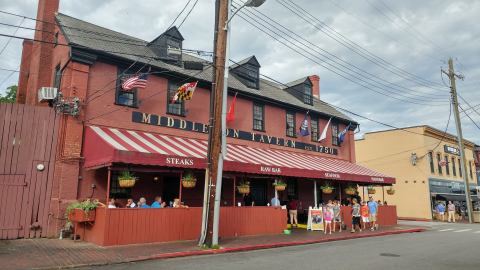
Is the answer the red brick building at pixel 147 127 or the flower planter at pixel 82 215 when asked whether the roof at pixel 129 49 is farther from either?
the flower planter at pixel 82 215

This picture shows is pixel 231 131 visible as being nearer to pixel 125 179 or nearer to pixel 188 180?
A: pixel 188 180

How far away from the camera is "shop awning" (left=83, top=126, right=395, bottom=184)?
43.5 ft

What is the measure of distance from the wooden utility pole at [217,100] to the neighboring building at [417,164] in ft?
86.0

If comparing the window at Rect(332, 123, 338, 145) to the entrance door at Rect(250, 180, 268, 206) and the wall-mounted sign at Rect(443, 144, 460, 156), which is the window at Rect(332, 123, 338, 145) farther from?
the wall-mounted sign at Rect(443, 144, 460, 156)

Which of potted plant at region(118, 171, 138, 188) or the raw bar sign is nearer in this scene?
potted plant at region(118, 171, 138, 188)

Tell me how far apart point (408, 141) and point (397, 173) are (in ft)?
10.4

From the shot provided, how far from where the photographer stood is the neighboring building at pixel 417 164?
35031 mm

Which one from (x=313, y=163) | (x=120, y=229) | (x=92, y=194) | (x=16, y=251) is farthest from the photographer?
(x=313, y=163)

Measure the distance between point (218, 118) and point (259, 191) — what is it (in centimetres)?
935

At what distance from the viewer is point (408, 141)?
36.6m

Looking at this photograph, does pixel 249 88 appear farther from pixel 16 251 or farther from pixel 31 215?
pixel 16 251

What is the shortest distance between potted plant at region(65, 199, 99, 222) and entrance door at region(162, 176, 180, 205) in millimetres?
Result: 3989

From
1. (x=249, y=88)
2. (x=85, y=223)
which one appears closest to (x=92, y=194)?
(x=85, y=223)

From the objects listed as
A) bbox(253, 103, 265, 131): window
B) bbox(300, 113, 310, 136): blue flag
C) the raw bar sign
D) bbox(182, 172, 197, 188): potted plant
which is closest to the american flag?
the raw bar sign
